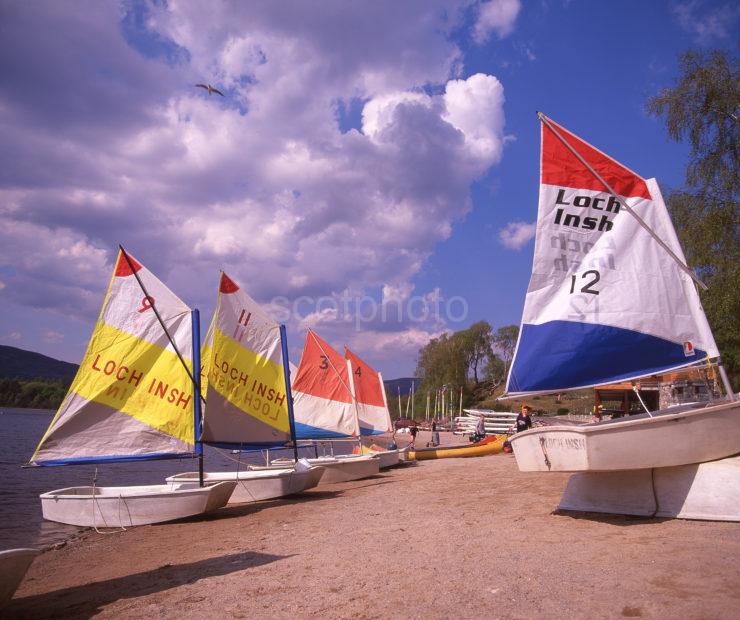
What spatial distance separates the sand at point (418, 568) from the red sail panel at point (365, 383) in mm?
11829

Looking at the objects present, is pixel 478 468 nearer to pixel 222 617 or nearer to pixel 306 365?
pixel 306 365

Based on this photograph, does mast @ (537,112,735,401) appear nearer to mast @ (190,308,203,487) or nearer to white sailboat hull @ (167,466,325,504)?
mast @ (190,308,203,487)

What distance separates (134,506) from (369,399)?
12427mm

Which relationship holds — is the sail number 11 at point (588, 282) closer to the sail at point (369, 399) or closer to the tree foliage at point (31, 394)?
the sail at point (369, 399)

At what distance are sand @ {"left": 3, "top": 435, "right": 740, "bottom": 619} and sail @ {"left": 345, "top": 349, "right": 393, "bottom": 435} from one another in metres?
11.9

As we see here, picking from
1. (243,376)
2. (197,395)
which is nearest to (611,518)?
(197,395)

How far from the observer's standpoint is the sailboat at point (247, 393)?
45.1 ft

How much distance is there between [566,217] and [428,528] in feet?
16.8

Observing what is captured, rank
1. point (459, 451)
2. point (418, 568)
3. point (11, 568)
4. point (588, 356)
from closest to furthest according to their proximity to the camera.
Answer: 1. point (11, 568)
2. point (418, 568)
3. point (588, 356)
4. point (459, 451)

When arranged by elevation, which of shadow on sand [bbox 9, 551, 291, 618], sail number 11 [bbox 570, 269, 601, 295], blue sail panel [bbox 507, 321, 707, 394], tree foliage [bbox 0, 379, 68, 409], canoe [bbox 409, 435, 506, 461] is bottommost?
shadow on sand [bbox 9, 551, 291, 618]

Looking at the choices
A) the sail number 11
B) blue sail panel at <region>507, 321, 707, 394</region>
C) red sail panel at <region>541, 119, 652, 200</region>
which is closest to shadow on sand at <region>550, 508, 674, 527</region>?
blue sail panel at <region>507, 321, 707, 394</region>

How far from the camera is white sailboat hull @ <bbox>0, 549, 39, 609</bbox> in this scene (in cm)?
518

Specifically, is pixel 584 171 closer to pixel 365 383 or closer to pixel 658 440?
pixel 658 440

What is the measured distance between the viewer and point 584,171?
311 inches
